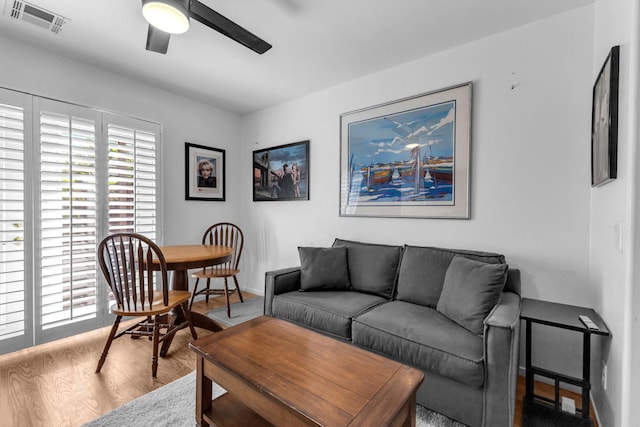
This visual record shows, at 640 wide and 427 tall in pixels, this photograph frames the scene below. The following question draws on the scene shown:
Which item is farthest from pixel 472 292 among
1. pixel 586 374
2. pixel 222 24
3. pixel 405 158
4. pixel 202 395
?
pixel 222 24

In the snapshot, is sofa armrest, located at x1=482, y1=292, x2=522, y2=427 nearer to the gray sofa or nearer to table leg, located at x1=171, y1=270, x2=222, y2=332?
the gray sofa

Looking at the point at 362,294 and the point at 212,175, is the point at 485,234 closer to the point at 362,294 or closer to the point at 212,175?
the point at 362,294

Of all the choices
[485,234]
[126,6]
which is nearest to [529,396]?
[485,234]

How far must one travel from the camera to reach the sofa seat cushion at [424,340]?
1475 mm

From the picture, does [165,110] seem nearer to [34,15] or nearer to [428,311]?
[34,15]

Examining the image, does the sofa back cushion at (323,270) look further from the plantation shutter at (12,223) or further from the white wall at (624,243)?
the plantation shutter at (12,223)

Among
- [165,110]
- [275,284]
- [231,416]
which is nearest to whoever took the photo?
[231,416]

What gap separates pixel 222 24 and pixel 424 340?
7.23ft

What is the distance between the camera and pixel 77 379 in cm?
197

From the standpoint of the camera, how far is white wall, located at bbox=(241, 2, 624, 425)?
6.24 feet

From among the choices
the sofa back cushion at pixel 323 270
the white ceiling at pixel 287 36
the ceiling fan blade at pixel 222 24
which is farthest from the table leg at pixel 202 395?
the white ceiling at pixel 287 36

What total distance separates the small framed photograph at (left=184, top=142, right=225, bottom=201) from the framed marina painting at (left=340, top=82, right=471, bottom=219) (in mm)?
1821

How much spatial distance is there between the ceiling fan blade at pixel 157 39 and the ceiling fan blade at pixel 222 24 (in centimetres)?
32

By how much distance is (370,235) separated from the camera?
9.54 ft
